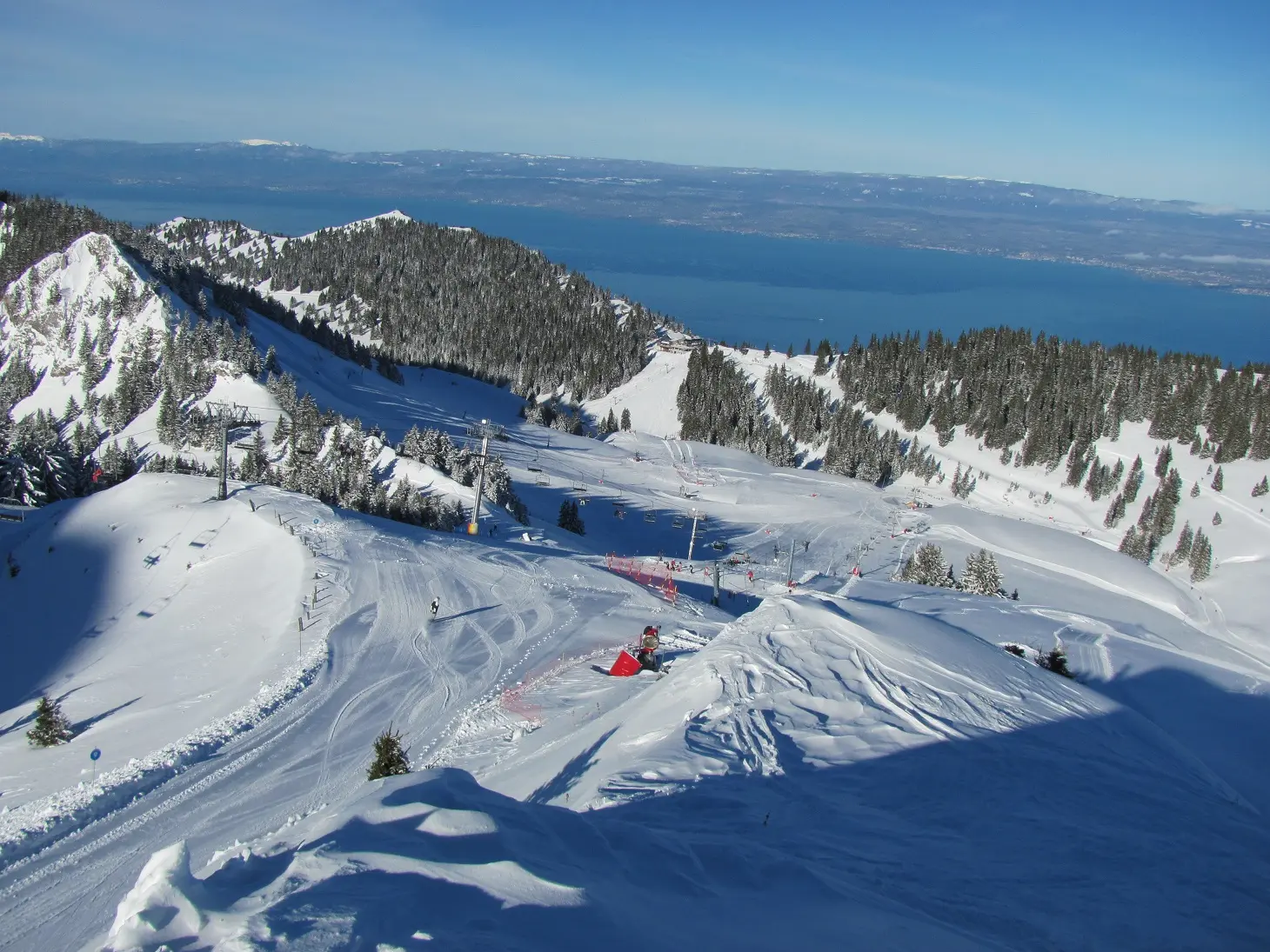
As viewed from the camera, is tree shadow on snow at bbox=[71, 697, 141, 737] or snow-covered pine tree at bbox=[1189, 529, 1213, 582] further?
snow-covered pine tree at bbox=[1189, 529, 1213, 582]

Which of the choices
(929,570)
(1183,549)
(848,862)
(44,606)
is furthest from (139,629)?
(1183,549)

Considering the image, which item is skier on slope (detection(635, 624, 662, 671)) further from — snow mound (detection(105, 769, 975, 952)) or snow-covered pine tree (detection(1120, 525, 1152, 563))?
snow-covered pine tree (detection(1120, 525, 1152, 563))

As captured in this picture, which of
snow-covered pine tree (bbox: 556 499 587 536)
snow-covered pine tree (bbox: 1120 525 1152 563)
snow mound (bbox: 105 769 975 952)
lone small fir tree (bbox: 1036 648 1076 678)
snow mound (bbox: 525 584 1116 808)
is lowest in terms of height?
snow-covered pine tree (bbox: 1120 525 1152 563)

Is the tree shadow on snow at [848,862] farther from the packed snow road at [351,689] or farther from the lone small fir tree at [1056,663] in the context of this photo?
the lone small fir tree at [1056,663]

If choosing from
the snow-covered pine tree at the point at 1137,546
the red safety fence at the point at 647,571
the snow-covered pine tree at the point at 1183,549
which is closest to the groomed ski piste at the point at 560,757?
the red safety fence at the point at 647,571

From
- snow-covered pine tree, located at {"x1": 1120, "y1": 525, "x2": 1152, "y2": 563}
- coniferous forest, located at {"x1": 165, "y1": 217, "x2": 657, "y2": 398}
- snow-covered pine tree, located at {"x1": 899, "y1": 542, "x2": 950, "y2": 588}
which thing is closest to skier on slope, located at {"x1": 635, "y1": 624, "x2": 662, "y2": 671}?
snow-covered pine tree, located at {"x1": 899, "y1": 542, "x2": 950, "y2": 588}

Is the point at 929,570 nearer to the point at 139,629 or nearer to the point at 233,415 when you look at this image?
the point at 139,629
